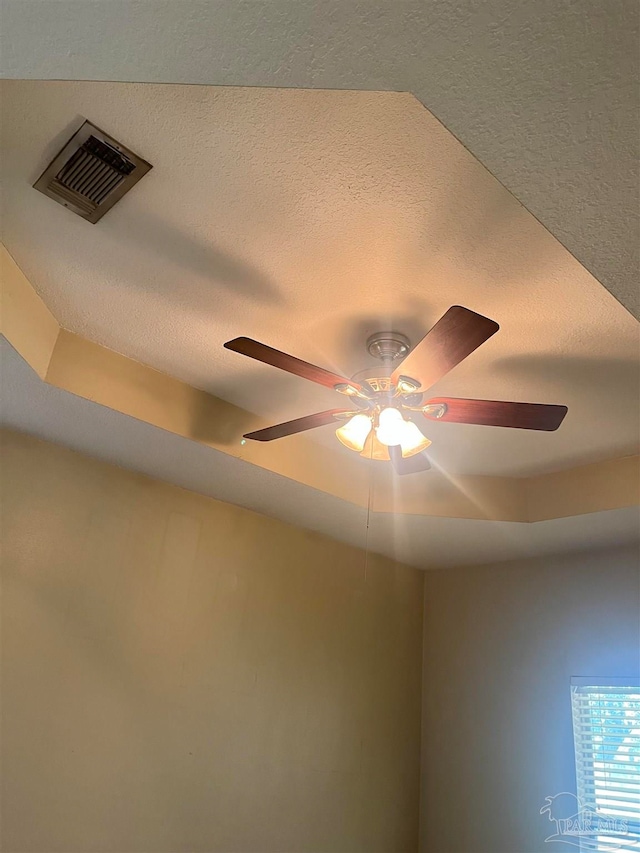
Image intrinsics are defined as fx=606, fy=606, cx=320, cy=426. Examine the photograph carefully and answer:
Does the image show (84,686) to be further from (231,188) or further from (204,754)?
(231,188)

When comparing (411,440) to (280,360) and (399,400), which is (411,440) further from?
(280,360)

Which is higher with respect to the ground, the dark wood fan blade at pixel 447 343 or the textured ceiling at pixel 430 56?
the textured ceiling at pixel 430 56

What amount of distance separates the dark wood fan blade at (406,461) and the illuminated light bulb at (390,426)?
0.65 feet

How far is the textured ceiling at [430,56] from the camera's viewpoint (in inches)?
31.1

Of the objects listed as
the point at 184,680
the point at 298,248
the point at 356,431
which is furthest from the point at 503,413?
the point at 184,680

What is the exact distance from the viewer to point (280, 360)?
5.40 feet

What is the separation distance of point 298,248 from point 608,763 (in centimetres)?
264

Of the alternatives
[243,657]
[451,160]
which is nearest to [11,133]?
[451,160]

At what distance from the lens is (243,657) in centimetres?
280

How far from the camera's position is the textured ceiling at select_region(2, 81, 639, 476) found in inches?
49.3

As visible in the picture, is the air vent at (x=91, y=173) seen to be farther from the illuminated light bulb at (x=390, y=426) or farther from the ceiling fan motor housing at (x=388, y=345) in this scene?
the illuminated light bulb at (x=390, y=426)

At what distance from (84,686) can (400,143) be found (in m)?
2.15

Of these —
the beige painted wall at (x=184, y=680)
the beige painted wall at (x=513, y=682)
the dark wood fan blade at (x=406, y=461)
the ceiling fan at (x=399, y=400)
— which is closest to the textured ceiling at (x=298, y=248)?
the ceiling fan at (x=399, y=400)

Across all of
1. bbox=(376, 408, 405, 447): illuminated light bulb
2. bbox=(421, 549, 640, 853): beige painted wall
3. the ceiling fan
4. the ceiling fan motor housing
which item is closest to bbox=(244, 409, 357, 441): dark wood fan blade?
the ceiling fan
